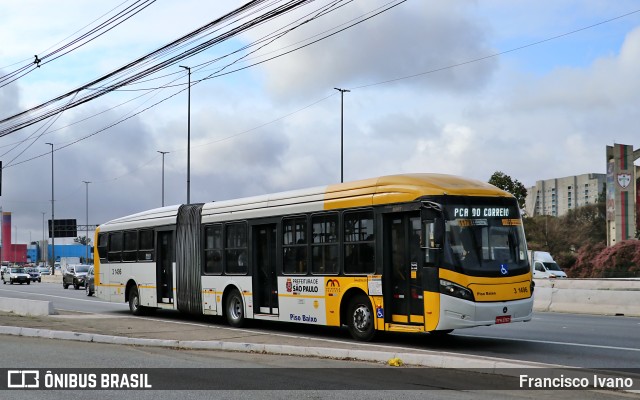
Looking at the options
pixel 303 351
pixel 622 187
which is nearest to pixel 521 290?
pixel 303 351

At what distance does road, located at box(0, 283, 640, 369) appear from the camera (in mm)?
13102

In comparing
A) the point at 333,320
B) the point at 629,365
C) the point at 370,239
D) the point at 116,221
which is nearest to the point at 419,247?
the point at 370,239

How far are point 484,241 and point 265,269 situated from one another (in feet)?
21.0

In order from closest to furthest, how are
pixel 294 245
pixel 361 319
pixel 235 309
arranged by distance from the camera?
pixel 361 319
pixel 294 245
pixel 235 309

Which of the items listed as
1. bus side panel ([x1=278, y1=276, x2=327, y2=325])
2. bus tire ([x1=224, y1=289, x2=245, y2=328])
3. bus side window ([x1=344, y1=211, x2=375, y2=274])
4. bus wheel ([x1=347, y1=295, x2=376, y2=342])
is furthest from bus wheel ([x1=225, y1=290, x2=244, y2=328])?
bus side window ([x1=344, y1=211, x2=375, y2=274])

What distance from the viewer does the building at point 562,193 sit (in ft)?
410

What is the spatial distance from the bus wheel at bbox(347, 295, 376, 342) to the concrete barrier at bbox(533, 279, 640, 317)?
11011 mm

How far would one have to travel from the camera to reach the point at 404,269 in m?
14.7

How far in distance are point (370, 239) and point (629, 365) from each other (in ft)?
17.7

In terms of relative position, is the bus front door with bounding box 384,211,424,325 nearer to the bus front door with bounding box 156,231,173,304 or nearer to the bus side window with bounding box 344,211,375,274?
the bus side window with bounding box 344,211,375,274

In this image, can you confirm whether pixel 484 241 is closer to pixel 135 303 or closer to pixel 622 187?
pixel 135 303

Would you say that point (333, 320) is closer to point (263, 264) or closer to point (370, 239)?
point (370, 239)

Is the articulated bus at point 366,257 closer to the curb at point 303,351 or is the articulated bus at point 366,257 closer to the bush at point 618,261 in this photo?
the curb at point 303,351

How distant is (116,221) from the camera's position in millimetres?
25875
